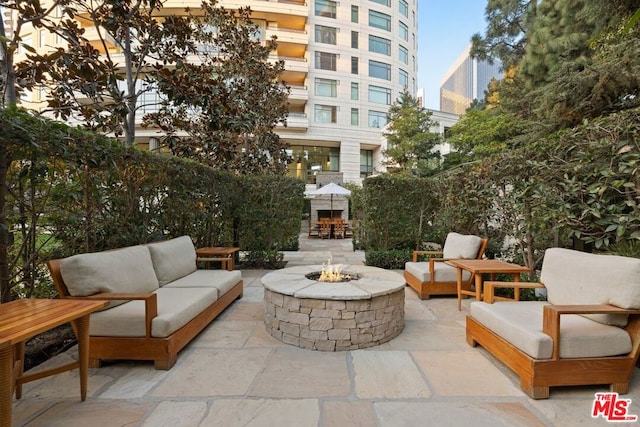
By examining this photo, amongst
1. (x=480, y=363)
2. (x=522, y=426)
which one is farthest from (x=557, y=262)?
(x=522, y=426)

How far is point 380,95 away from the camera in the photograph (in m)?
23.8

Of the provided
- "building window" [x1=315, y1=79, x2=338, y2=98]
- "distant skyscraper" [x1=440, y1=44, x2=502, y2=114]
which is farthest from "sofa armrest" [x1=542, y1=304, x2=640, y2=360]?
"distant skyscraper" [x1=440, y1=44, x2=502, y2=114]

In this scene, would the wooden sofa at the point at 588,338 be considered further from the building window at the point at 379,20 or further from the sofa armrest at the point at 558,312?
the building window at the point at 379,20

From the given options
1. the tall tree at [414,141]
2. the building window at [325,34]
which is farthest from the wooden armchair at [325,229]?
the building window at [325,34]

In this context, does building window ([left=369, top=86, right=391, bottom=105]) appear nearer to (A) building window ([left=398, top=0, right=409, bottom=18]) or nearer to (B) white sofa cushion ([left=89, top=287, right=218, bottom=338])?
(A) building window ([left=398, top=0, right=409, bottom=18])

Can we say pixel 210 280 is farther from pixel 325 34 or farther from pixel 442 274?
pixel 325 34

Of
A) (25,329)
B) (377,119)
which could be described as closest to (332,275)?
(25,329)

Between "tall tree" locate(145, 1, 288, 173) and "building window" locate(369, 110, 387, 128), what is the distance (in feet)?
43.9

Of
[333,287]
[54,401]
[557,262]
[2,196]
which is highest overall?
[2,196]

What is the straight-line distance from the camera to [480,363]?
2.72 meters

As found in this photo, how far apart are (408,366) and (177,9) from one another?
24201 mm

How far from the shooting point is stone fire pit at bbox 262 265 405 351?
300 cm

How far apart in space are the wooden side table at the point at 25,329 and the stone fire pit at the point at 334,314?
5.33 ft

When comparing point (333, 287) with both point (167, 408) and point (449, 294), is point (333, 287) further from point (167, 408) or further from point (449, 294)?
point (449, 294)
